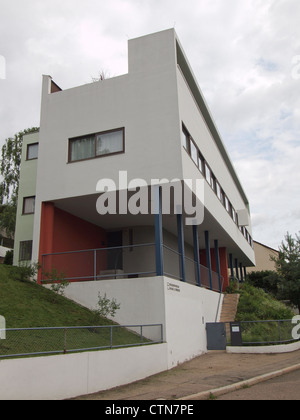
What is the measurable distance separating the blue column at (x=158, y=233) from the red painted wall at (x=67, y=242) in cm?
264

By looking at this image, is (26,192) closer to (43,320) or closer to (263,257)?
(43,320)

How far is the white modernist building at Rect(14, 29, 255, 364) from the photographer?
45.6 feet

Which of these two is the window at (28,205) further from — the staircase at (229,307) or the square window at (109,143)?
the staircase at (229,307)

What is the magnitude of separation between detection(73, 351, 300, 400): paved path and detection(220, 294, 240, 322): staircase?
4.99 m

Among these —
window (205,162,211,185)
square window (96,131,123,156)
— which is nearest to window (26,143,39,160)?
square window (96,131,123,156)

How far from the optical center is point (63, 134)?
16.7 metres

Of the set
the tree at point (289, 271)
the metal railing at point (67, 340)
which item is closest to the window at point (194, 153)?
the metal railing at point (67, 340)

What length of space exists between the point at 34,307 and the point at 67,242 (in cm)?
544

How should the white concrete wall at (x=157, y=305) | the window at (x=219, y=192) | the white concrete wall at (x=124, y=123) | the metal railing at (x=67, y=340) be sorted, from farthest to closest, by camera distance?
the window at (x=219, y=192) → the white concrete wall at (x=124, y=123) → the white concrete wall at (x=157, y=305) → the metal railing at (x=67, y=340)

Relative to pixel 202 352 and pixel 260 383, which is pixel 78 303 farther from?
pixel 260 383

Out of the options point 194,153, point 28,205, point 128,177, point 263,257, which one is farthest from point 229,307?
point 263,257

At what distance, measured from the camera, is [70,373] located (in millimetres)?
8078

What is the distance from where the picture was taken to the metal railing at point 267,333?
15.9m

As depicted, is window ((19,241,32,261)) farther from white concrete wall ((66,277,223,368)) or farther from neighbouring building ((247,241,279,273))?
neighbouring building ((247,241,279,273))
